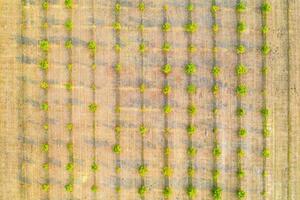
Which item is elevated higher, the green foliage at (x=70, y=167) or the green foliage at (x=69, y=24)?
the green foliage at (x=69, y=24)

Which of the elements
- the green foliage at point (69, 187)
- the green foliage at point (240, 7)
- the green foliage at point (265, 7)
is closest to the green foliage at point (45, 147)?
the green foliage at point (69, 187)

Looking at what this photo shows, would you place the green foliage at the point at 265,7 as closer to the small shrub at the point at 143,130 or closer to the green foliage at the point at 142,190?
the small shrub at the point at 143,130

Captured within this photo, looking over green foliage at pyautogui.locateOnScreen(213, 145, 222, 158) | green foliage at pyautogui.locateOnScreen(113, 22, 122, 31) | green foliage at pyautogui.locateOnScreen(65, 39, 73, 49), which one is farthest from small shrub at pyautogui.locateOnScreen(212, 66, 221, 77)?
green foliage at pyautogui.locateOnScreen(65, 39, 73, 49)

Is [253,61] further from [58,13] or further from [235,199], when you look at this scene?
[58,13]

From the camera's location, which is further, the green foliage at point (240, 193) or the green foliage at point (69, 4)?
the green foliage at point (69, 4)

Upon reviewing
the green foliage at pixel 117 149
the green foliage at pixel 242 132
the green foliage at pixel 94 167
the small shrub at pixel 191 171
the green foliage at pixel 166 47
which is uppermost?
the green foliage at pixel 166 47

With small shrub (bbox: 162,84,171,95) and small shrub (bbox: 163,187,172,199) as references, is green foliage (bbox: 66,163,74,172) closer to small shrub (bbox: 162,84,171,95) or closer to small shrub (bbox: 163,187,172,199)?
small shrub (bbox: 163,187,172,199)

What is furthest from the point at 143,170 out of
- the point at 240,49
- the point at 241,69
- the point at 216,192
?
the point at 240,49
